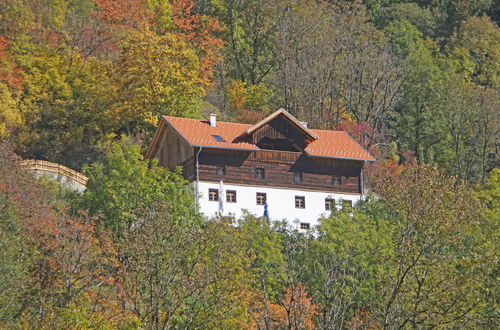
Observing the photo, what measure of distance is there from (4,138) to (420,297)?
41540mm

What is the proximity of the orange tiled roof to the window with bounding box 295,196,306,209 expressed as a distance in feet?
9.66

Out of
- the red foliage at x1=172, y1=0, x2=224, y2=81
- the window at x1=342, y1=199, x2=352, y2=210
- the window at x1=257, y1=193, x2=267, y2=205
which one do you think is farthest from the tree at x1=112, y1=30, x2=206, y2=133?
the window at x1=342, y1=199, x2=352, y2=210

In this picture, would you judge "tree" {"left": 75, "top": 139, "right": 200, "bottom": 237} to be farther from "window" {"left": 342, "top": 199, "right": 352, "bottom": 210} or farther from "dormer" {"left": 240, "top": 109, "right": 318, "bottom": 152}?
"window" {"left": 342, "top": 199, "right": 352, "bottom": 210}

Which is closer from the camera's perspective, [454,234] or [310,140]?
[454,234]

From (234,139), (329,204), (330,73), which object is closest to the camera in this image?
(234,139)

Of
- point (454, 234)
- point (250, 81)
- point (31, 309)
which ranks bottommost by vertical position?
point (31, 309)

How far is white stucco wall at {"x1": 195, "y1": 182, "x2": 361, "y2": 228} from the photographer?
230 feet

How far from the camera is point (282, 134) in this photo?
75.1 metres

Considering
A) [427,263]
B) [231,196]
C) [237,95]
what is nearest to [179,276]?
[427,263]

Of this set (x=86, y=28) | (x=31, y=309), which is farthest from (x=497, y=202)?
(x=31, y=309)

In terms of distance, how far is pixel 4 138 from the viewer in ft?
254

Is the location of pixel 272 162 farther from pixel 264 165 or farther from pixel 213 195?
pixel 213 195

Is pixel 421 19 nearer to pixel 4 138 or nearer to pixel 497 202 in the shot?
pixel 497 202

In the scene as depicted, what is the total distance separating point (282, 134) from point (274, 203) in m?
4.98
